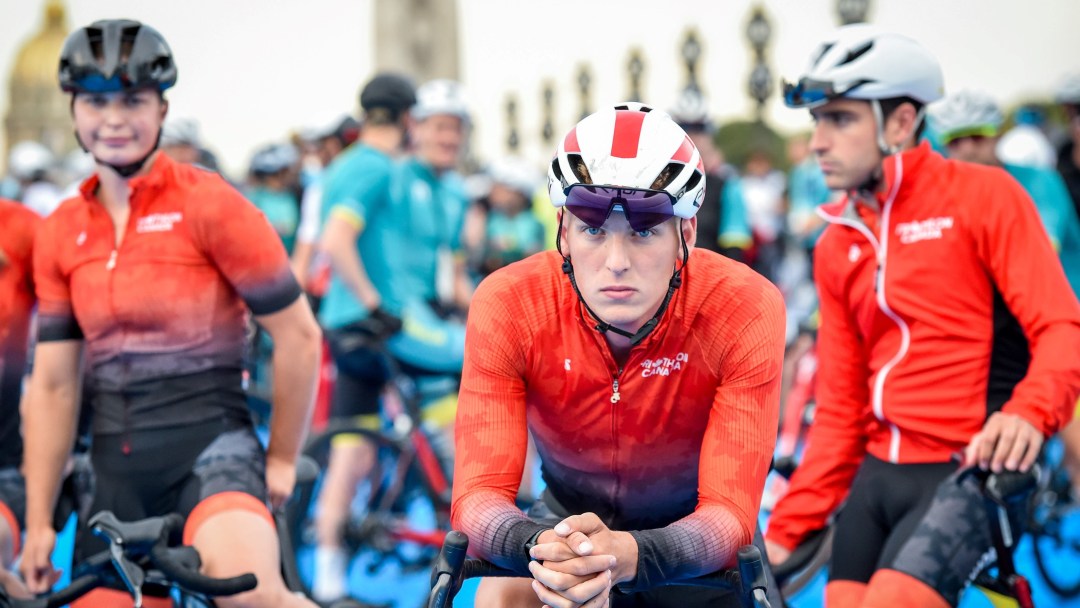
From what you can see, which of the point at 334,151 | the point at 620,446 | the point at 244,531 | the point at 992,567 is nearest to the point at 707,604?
the point at 620,446

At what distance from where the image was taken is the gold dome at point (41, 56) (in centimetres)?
12381

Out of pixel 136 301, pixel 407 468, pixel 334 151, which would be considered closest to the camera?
pixel 136 301

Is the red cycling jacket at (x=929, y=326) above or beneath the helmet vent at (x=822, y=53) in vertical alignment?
beneath

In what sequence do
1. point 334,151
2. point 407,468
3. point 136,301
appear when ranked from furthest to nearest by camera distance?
point 334,151 → point 407,468 → point 136,301

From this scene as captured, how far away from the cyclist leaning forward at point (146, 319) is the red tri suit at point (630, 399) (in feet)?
4.05

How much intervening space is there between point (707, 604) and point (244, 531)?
1475mm

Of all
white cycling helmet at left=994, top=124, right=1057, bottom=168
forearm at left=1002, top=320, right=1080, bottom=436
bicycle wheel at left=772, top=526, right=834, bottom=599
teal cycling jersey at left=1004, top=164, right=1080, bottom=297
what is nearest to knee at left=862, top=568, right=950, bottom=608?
bicycle wheel at left=772, top=526, right=834, bottom=599

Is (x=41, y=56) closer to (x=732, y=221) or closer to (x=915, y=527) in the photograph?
(x=732, y=221)

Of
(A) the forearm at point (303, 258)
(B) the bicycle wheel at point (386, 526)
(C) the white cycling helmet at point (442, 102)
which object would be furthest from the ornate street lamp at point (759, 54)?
(B) the bicycle wheel at point (386, 526)

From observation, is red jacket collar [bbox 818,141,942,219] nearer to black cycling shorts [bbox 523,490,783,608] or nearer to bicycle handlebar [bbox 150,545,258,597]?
black cycling shorts [bbox 523,490,783,608]

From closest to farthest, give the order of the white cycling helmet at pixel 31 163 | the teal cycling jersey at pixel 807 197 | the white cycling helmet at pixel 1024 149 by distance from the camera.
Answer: the white cycling helmet at pixel 1024 149
the teal cycling jersey at pixel 807 197
the white cycling helmet at pixel 31 163

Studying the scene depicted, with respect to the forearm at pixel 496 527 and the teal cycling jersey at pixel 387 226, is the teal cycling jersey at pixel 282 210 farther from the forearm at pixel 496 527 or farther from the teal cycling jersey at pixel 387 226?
the forearm at pixel 496 527

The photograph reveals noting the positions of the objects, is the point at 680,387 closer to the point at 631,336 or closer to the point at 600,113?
the point at 631,336

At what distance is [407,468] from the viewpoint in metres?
6.76
